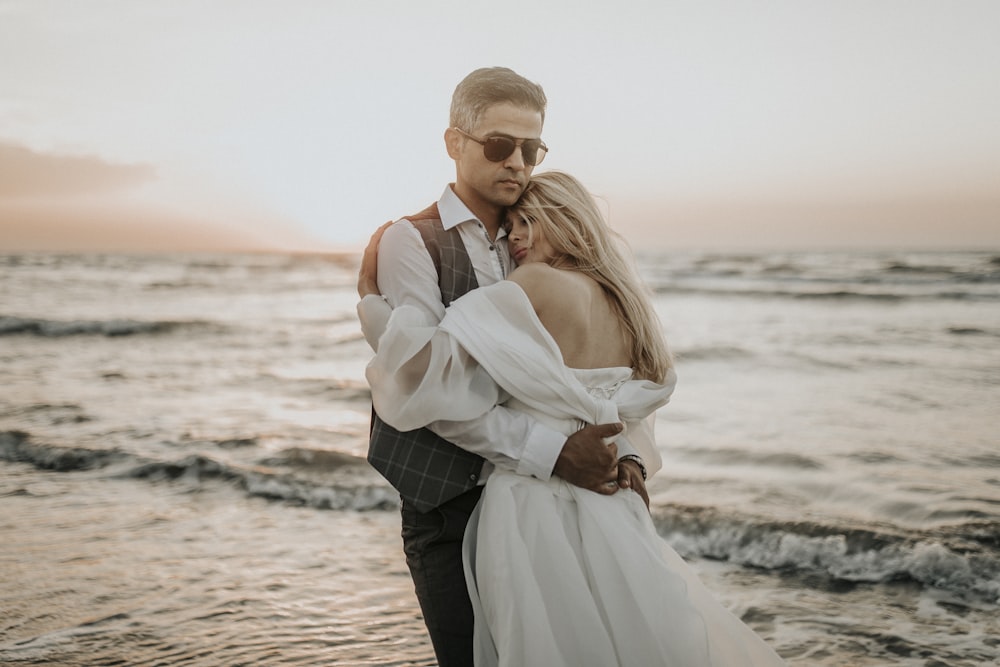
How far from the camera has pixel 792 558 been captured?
6.10 metres

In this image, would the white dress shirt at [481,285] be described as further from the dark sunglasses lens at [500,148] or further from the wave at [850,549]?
the wave at [850,549]

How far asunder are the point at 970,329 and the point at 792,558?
14.5 m

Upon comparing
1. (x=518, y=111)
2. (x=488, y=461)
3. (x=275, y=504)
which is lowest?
(x=275, y=504)

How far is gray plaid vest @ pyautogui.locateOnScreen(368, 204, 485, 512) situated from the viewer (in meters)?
2.63

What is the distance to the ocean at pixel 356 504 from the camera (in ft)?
15.8

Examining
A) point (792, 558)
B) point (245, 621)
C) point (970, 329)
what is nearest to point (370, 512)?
point (245, 621)

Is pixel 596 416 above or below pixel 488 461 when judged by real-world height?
above

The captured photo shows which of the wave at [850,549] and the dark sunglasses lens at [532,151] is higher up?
the dark sunglasses lens at [532,151]

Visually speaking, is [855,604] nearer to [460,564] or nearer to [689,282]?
[460,564]

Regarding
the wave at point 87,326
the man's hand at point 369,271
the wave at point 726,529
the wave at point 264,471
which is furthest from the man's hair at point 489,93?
the wave at point 87,326

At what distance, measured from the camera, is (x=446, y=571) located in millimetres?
2750

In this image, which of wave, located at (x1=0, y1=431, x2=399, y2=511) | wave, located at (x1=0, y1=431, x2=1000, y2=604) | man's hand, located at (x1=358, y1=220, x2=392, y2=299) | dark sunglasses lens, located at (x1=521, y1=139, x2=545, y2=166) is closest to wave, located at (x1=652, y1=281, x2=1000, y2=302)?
wave, located at (x1=0, y1=431, x2=399, y2=511)

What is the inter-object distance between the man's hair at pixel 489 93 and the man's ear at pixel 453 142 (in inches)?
1.3

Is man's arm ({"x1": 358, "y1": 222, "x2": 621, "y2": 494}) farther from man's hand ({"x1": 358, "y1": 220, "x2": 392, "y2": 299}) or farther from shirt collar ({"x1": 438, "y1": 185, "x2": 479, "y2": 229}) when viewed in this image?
shirt collar ({"x1": 438, "y1": 185, "x2": 479, "y2": 229})
